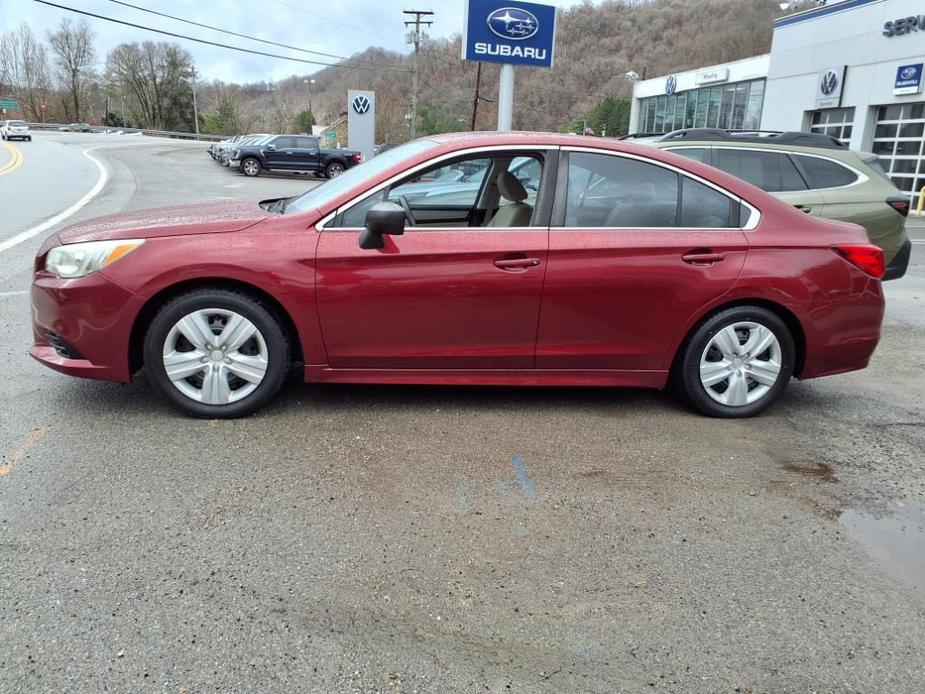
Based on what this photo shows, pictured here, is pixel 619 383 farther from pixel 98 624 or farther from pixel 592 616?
pixel 98 624

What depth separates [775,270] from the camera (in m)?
4.33

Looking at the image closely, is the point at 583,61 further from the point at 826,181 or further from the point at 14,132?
the point at 826,181

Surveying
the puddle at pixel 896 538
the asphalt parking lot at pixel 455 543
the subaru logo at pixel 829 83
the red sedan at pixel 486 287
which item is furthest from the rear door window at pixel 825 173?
the subaru logo at pixel 829 83

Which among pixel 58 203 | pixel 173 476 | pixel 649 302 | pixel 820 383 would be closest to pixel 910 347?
pixel 820 383

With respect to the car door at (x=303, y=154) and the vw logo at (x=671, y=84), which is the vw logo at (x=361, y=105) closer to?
the car door at (x=303, y=154)

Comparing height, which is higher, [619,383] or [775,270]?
[775,270]

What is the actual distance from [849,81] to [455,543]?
29934mm

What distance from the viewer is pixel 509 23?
1895 centimetres

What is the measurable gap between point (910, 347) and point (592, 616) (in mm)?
5110

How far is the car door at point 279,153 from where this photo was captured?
99.1 ft

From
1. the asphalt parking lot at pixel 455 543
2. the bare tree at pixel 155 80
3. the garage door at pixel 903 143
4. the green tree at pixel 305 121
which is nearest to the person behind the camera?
the asphalt parking lot at pixel 455 543

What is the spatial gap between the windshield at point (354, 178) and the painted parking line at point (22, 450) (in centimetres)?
174

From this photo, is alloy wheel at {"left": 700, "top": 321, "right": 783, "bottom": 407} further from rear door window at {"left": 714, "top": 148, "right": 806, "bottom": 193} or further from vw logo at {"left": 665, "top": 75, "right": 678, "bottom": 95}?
vw logo at {"left": 665, "top": 75, "right": 678, "bottom": 95}

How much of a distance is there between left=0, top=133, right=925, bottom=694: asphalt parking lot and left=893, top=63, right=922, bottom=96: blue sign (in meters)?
24.1
